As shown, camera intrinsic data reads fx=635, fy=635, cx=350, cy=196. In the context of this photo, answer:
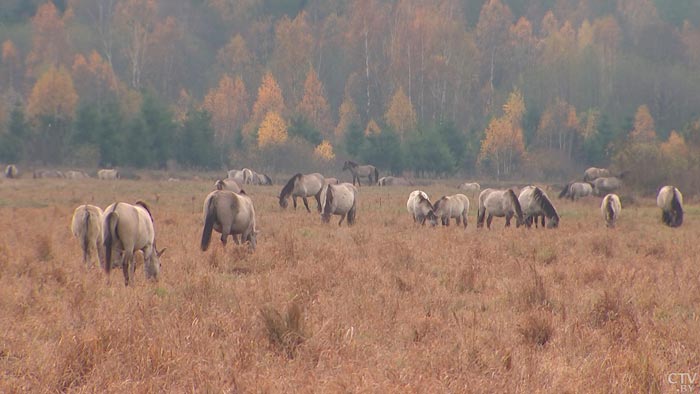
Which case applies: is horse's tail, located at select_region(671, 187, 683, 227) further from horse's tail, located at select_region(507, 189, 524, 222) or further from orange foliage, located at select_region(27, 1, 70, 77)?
orange foliage, located at select_region(27, 1, 70, 77)

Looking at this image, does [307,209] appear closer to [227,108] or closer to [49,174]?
[49,174]

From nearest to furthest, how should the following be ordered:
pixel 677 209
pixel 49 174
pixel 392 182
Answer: pixel 677 209
pixel 49 174
pixel 392 182

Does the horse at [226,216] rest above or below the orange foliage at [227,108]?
below

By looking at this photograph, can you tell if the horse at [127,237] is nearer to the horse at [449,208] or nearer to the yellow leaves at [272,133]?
the horse at [449,208]

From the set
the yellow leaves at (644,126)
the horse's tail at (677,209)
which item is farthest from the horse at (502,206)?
the yellow leaves at (644,126)

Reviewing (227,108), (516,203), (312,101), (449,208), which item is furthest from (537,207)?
(227,108)

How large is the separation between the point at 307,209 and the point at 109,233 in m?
15.8

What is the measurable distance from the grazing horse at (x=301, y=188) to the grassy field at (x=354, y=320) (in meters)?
10.4

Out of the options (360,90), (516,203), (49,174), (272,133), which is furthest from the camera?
(360,90)

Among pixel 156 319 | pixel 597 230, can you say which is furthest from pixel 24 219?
pixel 597 230

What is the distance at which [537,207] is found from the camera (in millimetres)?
18938

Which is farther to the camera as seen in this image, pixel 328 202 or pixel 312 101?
pixel 312 101

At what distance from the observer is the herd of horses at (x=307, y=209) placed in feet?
28.9

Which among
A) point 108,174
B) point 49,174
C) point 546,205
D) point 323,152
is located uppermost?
point 323,152
